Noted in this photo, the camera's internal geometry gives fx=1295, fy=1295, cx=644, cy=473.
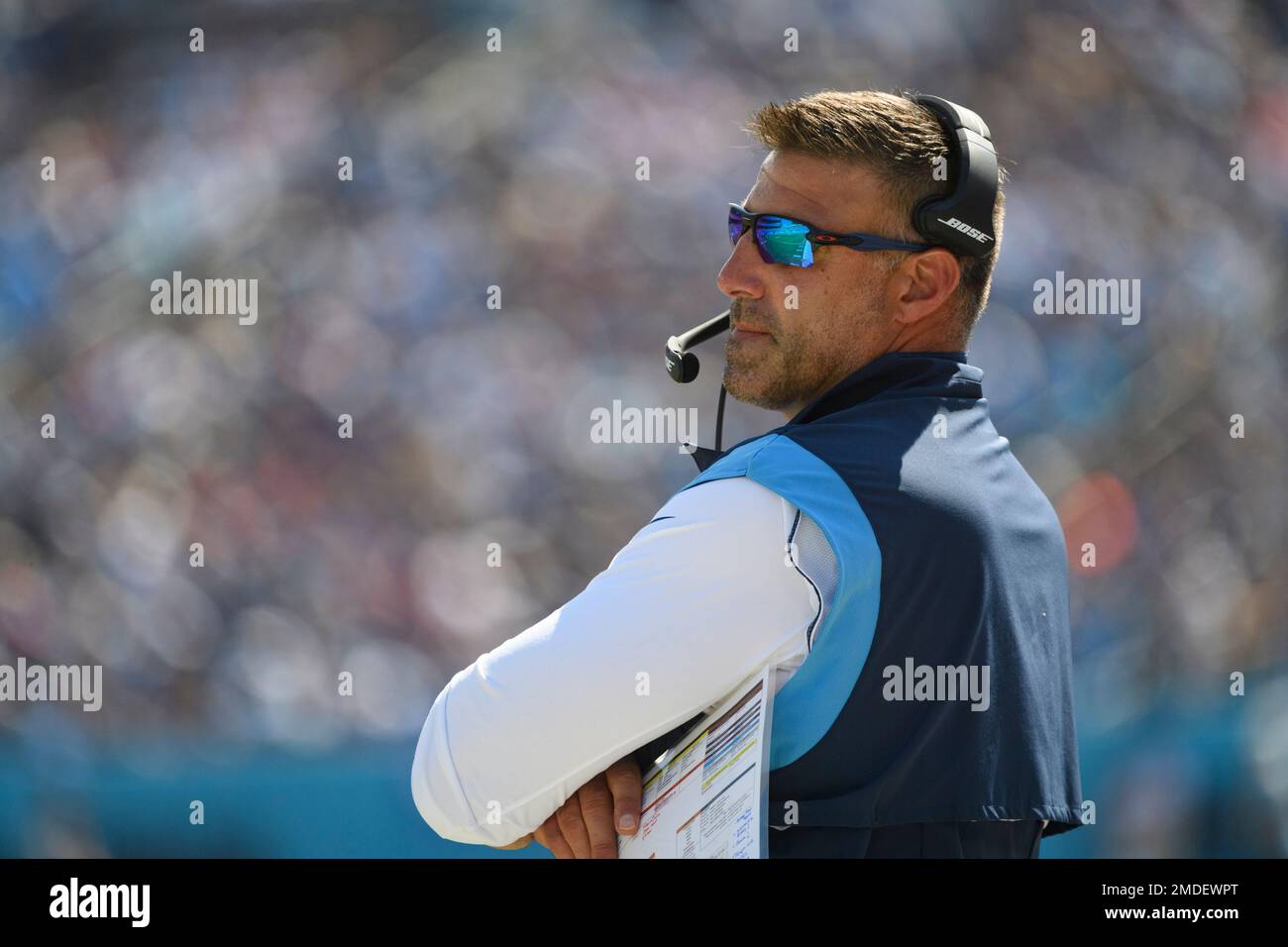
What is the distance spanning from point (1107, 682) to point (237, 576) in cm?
256

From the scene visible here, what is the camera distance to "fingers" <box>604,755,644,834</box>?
137 cm

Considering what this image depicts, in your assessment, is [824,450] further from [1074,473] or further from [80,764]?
[80,764]

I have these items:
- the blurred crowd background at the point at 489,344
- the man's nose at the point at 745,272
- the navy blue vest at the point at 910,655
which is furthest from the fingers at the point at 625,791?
the blurred crowd background at the point at 489,344

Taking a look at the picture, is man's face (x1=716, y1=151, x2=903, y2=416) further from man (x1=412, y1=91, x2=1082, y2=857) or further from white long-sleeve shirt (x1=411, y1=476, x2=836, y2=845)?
white long-sleeve shirt (x1=411, y1=476, x2=836, y2=845)

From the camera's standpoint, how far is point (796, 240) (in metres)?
1.62

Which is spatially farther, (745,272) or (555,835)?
(745,272)

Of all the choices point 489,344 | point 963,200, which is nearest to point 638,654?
point 963,200

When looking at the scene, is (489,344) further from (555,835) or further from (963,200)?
(555,835)

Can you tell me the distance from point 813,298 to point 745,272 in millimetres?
104

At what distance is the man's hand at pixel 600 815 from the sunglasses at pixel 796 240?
0.66 metres

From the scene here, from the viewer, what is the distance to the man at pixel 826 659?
128 cm
